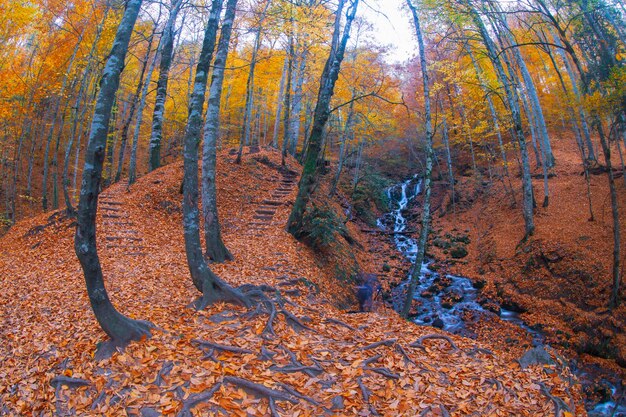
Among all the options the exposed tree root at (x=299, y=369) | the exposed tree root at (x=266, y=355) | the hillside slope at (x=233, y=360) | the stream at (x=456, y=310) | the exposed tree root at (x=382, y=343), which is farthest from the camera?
the stream at (x=456, y=310)

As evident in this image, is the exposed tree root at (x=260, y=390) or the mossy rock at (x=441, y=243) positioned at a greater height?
the mossy rock at (x=441, y=243)

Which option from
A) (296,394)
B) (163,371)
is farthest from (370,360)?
(163,371)

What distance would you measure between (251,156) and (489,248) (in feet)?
40.6

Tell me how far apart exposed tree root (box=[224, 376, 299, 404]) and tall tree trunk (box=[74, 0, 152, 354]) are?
5.37 feet

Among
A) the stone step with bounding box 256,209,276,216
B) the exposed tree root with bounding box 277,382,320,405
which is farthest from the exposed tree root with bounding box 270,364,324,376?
the stone step with bounding box 256,209,276,216

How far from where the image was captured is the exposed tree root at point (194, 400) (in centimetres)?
382

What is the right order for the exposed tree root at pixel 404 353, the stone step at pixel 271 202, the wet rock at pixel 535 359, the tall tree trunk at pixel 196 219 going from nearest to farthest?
the exposed tree root at pixel 404 353 < the wet rock at pixel 535 359 < the tall tree trunk at pixel 196 219 < the stone step at pixel 271 202

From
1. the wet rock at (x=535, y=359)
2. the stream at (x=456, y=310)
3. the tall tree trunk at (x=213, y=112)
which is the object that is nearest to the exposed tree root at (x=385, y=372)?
the wet rock at (x=535, y=359)

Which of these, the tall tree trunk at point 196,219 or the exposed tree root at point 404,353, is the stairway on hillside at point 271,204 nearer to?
the tall tree trunk at point 196,219

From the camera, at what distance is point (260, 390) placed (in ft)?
13.7

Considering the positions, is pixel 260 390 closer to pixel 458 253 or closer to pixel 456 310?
pixel 456 310

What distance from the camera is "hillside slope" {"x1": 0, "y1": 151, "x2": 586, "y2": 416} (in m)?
4.14

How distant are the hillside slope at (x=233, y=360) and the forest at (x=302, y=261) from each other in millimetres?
34

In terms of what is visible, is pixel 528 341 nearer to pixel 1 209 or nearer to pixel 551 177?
pixel 551 177
